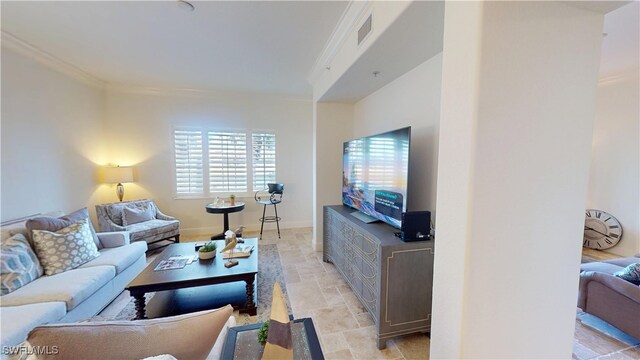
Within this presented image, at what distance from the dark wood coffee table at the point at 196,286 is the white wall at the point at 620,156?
5.37 metres

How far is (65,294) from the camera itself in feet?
6.17

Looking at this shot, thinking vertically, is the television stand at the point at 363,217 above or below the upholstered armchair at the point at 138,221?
above

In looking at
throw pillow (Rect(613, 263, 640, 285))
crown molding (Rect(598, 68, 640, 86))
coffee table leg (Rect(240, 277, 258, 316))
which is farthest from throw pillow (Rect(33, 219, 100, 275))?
crown molding (Rect(598, 68, 640, 86))

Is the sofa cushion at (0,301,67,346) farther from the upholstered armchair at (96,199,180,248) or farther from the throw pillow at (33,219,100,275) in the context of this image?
the upholstered armchair at (96,199,180,248)

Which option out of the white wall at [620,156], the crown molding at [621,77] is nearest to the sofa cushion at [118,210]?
the white wall at [620,156]

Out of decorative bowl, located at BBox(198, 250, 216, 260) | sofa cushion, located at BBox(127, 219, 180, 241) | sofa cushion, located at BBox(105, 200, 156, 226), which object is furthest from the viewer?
sofa cushion, located at BBox(105, 200, 156, 226)

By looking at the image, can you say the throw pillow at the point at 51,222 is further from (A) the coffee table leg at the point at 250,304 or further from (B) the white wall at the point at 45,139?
(A) the coffee table leg at the point at 250,304

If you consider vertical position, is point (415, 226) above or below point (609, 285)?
above

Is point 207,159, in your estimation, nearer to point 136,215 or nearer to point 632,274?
point 136,215

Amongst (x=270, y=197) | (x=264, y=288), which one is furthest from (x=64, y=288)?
(x=270, y=197)

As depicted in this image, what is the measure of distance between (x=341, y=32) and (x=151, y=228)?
387 centimetres

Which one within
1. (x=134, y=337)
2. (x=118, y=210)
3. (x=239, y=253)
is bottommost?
(x=239, y=253)

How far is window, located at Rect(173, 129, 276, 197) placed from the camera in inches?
189

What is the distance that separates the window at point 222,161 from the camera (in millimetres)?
4797
